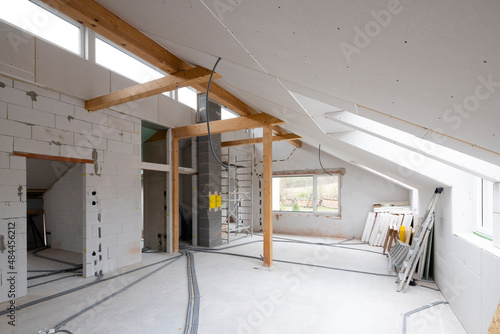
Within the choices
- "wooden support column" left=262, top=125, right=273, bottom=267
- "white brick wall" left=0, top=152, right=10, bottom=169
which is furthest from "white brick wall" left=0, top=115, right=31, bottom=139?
"wooden support column" left=262, top=125, right=273, bottom=267

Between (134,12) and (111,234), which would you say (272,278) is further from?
(134,12)

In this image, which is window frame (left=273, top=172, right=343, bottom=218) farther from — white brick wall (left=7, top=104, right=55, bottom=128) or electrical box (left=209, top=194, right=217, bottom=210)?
white brick wall (left=7, top=104, right=55, bottom=128)

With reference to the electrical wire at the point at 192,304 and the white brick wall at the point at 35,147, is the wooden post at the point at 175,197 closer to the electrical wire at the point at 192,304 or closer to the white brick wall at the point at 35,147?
the electrical wire at the point at 192,304

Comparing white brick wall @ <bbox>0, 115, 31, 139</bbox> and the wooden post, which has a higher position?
white brick wall @ <bbox>0, 115, 31, 139</bbox>

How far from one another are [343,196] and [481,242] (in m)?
5.39

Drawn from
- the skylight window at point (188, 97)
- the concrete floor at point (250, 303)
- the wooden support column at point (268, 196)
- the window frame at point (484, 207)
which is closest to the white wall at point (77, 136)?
the concrete floor at point (250, 303)

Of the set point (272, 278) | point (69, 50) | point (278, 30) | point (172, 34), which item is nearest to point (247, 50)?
point (278, 30)

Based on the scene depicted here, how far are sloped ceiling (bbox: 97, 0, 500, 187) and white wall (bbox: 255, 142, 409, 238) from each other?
20.2ft

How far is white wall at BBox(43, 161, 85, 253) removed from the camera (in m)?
5.68

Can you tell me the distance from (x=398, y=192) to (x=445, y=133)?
6.57 m

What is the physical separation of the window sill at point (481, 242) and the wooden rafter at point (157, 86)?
118 inches

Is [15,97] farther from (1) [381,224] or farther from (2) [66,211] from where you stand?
(1) [381,224]

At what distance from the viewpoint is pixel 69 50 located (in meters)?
4.05

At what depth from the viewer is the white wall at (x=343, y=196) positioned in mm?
7449
